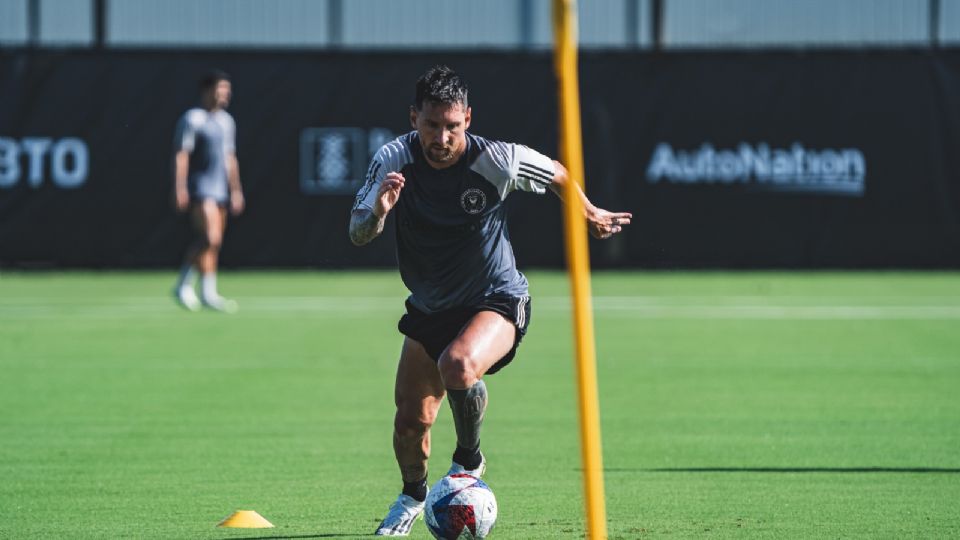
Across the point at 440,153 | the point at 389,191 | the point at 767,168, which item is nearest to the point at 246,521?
the point at 389,191

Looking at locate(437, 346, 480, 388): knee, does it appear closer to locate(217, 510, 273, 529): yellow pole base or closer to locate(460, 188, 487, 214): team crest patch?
locate(460, 188, 487, 214): team crest patch

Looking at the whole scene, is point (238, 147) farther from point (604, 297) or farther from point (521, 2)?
point (604, 297)

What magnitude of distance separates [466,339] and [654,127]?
59.5ft

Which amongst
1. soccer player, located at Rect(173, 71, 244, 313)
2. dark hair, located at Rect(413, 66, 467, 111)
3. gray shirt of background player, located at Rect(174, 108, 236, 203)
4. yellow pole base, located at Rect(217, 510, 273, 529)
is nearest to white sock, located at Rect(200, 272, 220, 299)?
soccer player, located at Rect(173, 71, 244, 313)

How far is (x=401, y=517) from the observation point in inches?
278

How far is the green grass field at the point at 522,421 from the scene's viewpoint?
7.48 m

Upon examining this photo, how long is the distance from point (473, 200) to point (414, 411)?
0.95m

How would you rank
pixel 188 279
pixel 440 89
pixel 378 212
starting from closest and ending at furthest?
pixel 378 212
pixel 440 89
pixel 188 279

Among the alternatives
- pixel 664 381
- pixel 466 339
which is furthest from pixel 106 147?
pixel 466 339

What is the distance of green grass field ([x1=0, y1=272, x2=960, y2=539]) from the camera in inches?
295

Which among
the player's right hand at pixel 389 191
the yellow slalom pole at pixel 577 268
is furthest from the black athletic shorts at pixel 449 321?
the yellow slalom pole at pixel 577 268

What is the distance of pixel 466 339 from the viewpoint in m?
6.96

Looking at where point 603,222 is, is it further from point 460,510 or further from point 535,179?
point 460,510

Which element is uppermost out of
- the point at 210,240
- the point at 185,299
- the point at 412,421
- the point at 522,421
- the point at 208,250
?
the point at 210,240
